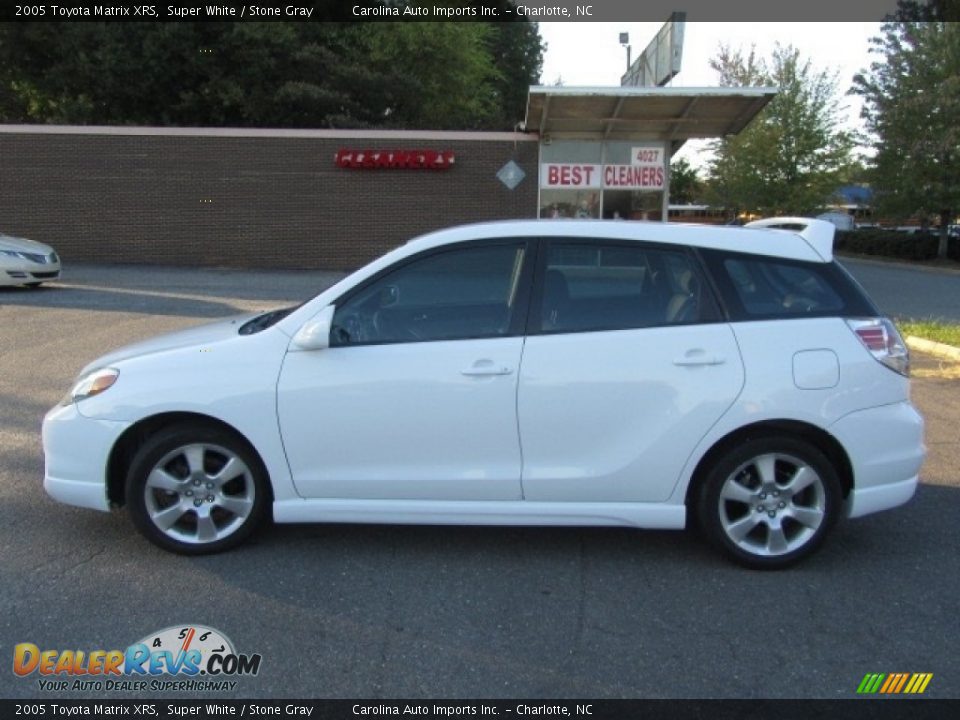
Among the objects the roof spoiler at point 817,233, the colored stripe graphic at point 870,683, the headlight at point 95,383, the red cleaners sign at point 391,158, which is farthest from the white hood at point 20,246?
the colored stripe graphic at point 870,683

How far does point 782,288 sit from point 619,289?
809 millimetres

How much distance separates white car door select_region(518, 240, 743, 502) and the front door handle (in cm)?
10

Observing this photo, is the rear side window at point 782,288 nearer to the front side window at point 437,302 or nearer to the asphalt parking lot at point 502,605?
the front side window at point 437,302

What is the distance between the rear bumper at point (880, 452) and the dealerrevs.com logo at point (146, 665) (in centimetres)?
285

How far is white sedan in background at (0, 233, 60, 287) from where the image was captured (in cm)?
1348

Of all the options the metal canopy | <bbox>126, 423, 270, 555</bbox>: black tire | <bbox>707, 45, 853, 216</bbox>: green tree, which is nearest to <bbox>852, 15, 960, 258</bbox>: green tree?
<bbox>707, 45, 853, 216</bbox>: green tree

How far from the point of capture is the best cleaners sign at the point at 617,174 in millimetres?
19891

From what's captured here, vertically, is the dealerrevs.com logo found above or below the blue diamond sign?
below

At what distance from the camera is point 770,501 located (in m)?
3.95

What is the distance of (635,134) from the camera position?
64.6 feet

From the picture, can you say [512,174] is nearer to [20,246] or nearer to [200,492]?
[20,246]

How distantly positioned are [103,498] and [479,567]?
1.88 meters
